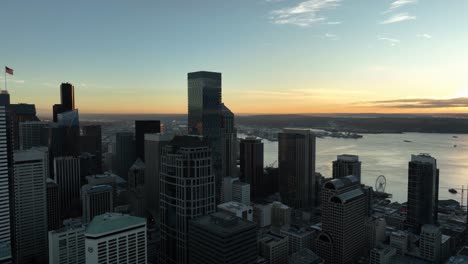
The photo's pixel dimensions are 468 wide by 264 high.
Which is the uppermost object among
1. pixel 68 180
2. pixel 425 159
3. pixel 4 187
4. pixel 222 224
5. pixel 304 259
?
pixel 425 159

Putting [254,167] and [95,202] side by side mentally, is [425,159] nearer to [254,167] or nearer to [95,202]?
[254,167]

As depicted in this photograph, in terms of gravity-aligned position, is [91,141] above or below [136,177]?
above

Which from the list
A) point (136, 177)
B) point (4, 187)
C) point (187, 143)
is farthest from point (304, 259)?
point (136, 177)

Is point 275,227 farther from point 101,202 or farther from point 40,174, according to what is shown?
point 40,174

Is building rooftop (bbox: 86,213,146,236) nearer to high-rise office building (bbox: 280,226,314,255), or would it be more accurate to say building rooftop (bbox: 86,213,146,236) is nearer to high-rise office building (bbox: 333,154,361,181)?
high-rise office building (bbox: 280,226,314,255)

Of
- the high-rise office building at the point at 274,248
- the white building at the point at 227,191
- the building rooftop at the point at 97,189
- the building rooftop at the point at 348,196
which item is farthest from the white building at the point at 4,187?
the white building at the point at 227,191

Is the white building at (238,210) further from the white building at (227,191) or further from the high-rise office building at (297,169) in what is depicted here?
the high-rise office building at (297,169)

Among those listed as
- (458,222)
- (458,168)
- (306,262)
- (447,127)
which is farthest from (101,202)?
(447,127)
